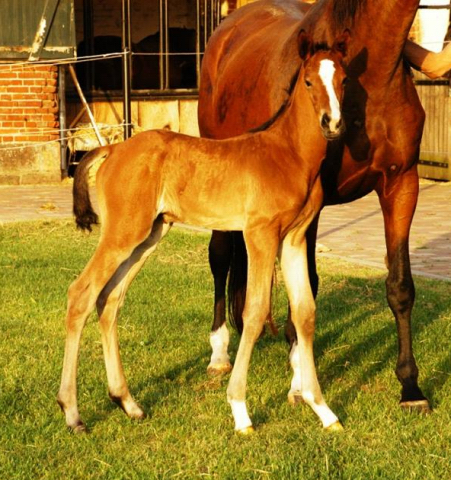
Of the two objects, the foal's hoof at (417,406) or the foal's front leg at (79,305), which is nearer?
the foal's front leg at (79,305)

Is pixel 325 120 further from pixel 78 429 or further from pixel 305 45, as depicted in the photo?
pixel 78 429

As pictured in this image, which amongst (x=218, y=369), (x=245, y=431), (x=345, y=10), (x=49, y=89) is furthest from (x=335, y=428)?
(x=49, y=89)

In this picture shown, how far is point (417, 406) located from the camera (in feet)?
18.5

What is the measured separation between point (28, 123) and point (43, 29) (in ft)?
4.76

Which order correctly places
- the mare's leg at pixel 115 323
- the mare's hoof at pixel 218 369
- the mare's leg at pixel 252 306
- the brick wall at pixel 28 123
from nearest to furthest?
the mare's leg at pixel 252 306
the mare's leg at pixel 115 323
the mare's hoof at pixel 218 369
the brick wall at pixel 28 123

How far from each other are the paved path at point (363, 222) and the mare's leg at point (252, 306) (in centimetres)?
453

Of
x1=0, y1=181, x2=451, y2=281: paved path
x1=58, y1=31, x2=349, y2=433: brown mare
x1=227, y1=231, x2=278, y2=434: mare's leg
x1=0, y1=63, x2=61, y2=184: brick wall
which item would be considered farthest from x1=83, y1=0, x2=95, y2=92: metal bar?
x1=227, y1=231, x2=278, y2=434: mare's leg

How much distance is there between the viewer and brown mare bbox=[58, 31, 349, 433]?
16.8 feet

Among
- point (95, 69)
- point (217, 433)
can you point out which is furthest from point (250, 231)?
point (95, 69)

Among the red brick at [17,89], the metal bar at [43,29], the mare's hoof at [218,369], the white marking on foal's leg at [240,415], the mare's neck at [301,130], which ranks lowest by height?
the red brick at [17,89]

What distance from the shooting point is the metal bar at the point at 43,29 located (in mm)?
16672

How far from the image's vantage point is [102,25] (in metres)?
20.4

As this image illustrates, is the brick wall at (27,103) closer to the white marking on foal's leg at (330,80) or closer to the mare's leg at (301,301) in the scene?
the mare's leg at (301,301)

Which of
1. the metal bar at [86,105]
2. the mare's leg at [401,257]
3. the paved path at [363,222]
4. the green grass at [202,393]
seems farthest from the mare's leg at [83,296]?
the metal bar at [86,105]
